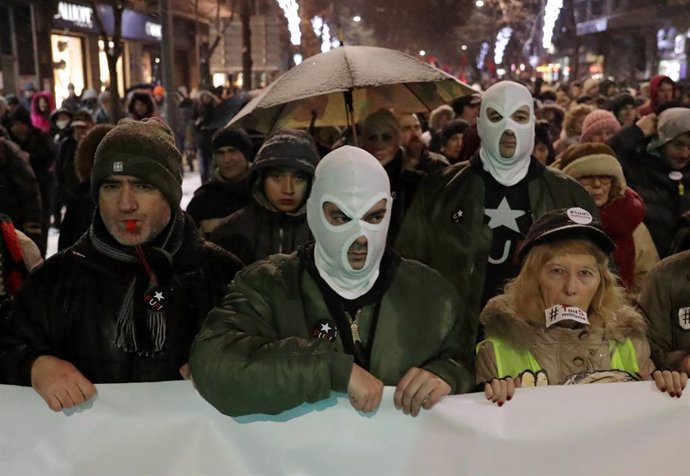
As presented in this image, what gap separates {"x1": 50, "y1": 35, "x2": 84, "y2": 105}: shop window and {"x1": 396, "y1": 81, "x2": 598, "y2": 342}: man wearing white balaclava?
21.9 meters

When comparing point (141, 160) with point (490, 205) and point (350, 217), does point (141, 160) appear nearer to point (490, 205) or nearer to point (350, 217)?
point (350, 217)

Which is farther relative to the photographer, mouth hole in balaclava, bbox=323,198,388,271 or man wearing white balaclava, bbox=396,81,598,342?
man wearing white balaclava, bbox=396,81,598,342

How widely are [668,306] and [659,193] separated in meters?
2.77

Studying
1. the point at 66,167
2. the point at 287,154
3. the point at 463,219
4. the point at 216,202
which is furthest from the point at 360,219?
the point at 66,167

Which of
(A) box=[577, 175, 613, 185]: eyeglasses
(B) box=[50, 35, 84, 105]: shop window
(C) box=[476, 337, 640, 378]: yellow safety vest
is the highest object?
(B) box=[50, 35, 84, 105]: shop window

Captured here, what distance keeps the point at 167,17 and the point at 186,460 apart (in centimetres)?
1012

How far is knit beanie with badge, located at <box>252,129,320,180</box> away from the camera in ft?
13.1

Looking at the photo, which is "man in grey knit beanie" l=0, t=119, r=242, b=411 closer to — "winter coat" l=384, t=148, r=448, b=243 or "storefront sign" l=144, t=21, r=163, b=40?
"winter coat" l=384, t=148, r=448, b=243

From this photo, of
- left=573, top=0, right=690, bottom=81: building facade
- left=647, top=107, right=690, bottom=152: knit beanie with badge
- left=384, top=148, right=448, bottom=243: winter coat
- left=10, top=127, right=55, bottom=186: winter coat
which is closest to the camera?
left=384, top=148, right=448, bottom=243: winter coat

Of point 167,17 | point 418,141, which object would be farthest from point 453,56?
point 418,141

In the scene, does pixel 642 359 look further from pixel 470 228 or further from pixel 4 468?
pixel 4 468

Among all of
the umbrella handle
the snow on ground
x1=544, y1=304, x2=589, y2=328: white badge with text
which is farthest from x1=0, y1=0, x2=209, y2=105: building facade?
x1=544, y1=304, x2=589, y2=328: white badge with text

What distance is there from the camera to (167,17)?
1152cm

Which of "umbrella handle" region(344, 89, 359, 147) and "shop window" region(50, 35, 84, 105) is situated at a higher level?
"shop window" region(50, 35, 84, 105)
